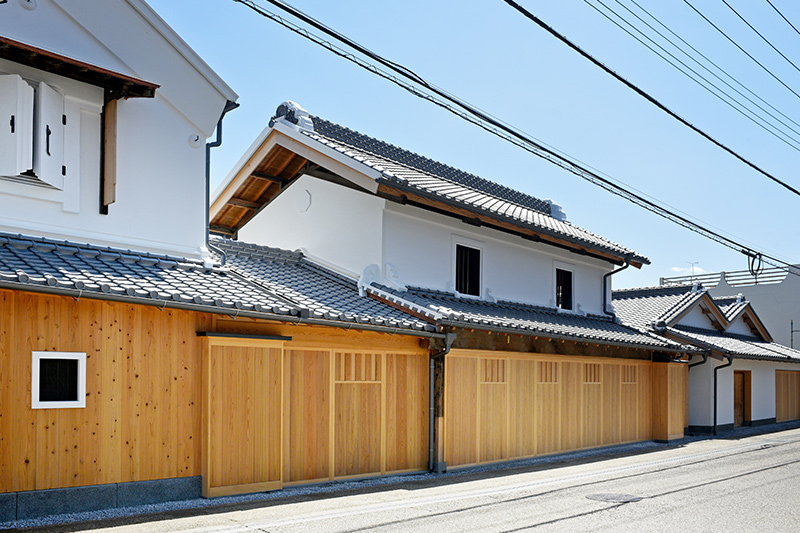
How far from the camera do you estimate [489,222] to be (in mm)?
→ 15969

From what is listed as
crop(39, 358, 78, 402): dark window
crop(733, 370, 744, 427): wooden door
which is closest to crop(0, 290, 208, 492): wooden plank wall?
crop(39, 358, 78, 402): dark window

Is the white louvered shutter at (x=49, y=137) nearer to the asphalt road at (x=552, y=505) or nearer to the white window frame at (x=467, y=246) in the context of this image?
the asphalt road at (x=552, y=505)

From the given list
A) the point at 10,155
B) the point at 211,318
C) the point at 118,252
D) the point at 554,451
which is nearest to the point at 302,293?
the point at 211,318

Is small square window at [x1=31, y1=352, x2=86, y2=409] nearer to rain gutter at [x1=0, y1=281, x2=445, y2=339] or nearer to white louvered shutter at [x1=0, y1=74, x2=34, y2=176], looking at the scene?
rain gutter at [x1=0, y1=281, x2=445, y2=339]

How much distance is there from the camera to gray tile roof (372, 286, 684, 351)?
42.5 ft

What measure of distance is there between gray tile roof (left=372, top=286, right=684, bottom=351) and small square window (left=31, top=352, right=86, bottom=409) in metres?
5.94

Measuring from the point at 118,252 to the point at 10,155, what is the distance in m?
1.82

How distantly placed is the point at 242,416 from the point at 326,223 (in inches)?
243

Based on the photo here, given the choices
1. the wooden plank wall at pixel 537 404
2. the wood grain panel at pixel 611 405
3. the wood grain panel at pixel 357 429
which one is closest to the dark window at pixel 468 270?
the wooden plank wall at pixel 537 404

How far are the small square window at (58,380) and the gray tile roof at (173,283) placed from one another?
948mm

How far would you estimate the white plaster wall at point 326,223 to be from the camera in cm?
1411

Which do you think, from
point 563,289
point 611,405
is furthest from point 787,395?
point 563,289

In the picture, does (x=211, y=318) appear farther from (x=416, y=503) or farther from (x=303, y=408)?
(x=416, y=503)

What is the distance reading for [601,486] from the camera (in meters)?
11.3
